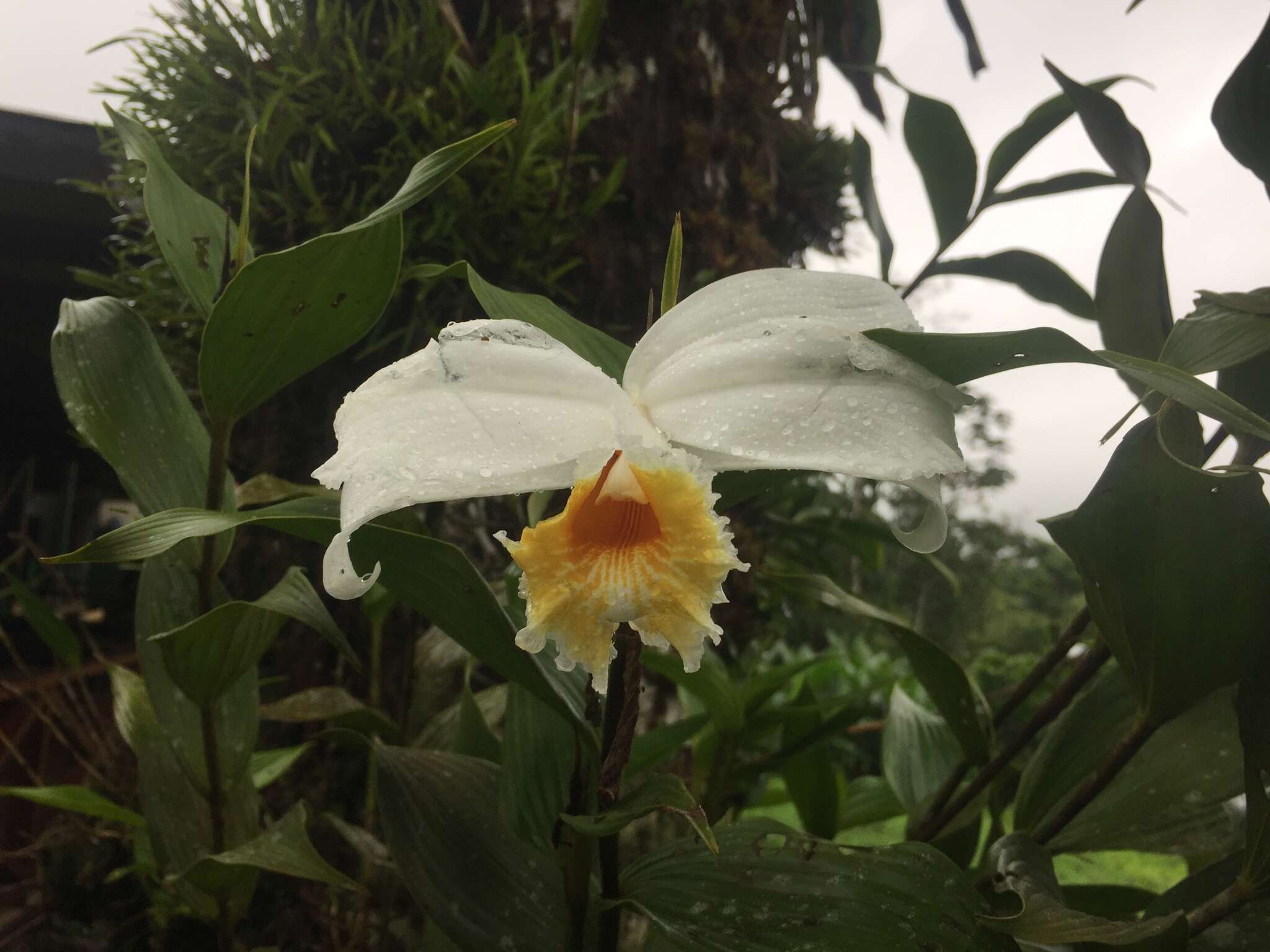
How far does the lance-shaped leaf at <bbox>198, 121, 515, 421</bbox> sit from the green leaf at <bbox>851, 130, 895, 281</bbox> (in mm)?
628

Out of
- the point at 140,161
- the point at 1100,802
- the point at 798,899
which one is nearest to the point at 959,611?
the point at 1100,802

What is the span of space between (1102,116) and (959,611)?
161 inches

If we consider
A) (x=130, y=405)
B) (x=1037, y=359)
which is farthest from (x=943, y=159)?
(x=130, y=405)

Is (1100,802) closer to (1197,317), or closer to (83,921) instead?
(1197,317)

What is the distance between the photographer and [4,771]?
176 cm

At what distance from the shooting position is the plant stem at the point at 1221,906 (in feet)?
1.64

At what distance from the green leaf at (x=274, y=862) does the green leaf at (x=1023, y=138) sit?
1.01m

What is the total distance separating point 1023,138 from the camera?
2.89 feet

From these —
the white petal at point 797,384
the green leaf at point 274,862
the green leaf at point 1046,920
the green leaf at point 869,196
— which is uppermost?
the green leaf at point 869,196

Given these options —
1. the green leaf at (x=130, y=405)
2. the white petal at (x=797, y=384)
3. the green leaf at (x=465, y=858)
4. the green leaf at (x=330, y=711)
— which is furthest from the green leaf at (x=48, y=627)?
the white petal at (x=797, y=384)

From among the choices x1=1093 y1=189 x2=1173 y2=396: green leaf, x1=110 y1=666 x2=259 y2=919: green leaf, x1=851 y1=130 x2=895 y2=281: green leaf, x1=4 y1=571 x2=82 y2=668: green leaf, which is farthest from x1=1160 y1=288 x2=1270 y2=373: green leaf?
x1=4 y1=571 x2=82 y2=668: green leaf

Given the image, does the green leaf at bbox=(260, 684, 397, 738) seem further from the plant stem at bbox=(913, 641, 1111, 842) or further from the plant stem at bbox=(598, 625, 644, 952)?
the plant stem at bbox=(913, 641, 1111, 842)

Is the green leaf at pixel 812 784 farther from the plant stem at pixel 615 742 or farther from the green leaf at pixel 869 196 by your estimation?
the green leaf at pixel 869 196

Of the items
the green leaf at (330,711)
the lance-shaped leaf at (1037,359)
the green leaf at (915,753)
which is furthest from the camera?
the green leaf at (915,753)
